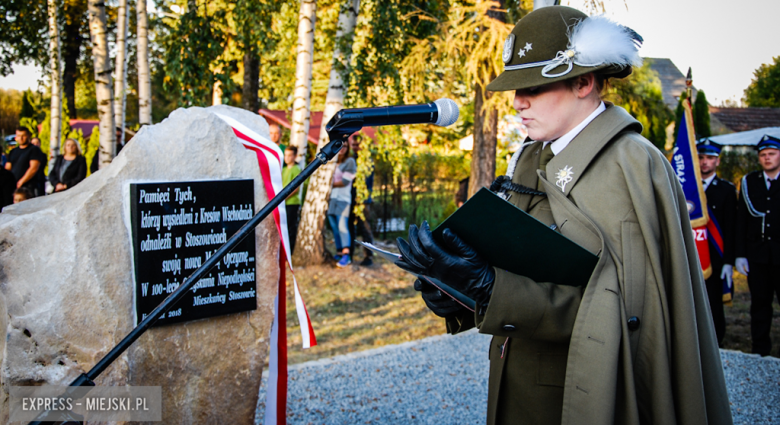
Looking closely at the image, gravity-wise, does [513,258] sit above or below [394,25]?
below

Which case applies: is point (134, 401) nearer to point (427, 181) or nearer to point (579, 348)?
point (579, 348)

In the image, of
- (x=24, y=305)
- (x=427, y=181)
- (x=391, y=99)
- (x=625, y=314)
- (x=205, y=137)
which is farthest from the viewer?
(x=427, y=181)

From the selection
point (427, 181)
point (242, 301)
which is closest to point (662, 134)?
point (427, 181)

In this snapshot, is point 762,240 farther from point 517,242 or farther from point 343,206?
point 343,206

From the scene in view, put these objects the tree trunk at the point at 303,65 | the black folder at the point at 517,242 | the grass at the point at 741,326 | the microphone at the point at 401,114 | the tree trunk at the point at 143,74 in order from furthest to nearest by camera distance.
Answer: the tree trunk at the point at 143,74 → the tree trunk at the point at 303,65 → the grass at the point at 741,326 → the microphone at the point at 401,114 → the black folder at the point at 517,242

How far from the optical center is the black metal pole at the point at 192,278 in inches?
55.6

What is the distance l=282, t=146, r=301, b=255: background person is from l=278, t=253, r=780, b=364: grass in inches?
39.7

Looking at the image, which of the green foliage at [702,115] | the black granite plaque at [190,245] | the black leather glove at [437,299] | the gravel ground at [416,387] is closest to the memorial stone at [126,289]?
the black granite plaque at [190,245]

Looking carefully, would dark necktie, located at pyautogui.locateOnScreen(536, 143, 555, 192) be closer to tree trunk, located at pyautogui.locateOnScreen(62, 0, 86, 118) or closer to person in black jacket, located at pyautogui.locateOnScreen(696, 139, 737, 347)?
person in black jacket, located at pyautogui.locateOnScreen(696, 139, 737, 347)

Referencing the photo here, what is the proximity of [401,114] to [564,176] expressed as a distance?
541 millimetres

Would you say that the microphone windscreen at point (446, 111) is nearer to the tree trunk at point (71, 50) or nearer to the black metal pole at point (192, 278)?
the black metal pole at point (192, 278)

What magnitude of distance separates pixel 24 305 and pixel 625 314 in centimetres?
238

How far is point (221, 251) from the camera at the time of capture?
58.9 inches

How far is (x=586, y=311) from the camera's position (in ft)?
4.77
